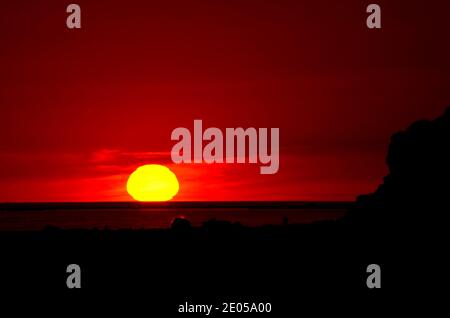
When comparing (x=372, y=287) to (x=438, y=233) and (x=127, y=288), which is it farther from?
(x=127, y=288)

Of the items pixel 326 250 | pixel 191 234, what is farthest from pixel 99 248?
pixel 326 250

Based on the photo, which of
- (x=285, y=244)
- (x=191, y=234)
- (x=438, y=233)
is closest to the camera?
(x=438, y=233)

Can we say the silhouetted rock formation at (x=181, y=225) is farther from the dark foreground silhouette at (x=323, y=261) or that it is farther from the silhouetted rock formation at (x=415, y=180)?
the silhouetted rock formation at (x=415, y=180)

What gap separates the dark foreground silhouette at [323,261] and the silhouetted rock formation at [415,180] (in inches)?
1.7

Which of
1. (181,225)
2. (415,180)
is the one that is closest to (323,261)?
(415,180)

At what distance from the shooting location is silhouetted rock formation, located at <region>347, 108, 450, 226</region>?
32.6 m

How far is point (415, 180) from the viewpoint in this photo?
33.9 meters

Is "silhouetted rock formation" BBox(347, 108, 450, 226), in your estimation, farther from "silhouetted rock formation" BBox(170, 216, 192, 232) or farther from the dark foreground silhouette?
"silhouetted rock formation" BBox(170, 216, 192, 232)

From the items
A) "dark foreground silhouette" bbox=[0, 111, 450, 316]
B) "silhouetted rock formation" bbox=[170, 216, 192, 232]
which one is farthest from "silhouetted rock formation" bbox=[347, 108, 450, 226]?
"silhouetted rock formation" bbox=[170, 216, 192, 232]

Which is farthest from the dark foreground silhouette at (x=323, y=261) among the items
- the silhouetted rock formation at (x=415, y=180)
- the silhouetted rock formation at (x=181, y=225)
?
the silhouetted rock formation at (x=181, y=225)

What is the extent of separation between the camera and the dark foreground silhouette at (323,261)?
2964 centimetres

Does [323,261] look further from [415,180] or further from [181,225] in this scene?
[181,225]
